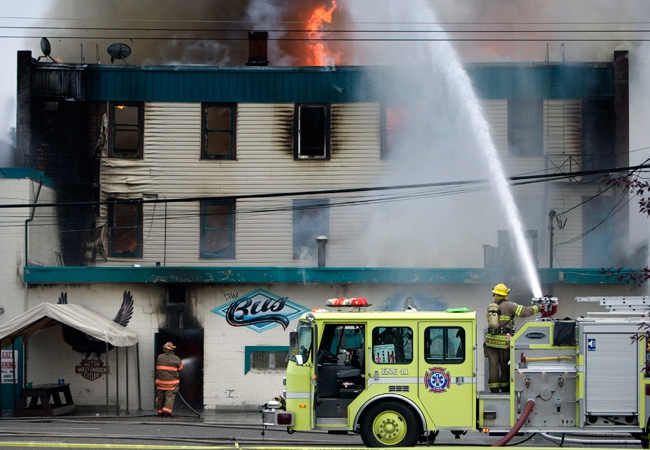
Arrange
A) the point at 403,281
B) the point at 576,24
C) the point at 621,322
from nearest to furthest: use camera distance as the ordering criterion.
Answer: the point at 621,322
the point at 403,281
the point at 576,24

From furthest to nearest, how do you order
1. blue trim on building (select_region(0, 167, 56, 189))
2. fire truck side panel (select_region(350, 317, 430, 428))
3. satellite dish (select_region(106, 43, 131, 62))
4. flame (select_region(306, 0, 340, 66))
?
flame (select_region(306, 0, 340, 66)) → satellite dish (select_region(106, 43, 131, 62)) → blue trim on building (select_region(0, 167, 56, 189)) → fire truck side panel (select_region(350, 317, 430, 428))

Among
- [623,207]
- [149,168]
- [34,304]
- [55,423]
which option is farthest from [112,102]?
[623,207]

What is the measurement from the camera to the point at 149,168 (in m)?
30.6

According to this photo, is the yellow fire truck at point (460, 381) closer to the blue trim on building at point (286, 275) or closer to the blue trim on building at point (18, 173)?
the blue trim on building at point (286, 275)

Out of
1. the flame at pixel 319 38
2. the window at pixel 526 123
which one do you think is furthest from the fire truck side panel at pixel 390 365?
the flame at pixel 319 38

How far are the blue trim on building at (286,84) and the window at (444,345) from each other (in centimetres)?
1671

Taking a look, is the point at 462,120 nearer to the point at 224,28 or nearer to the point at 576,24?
the point at 576,24

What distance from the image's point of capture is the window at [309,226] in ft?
100

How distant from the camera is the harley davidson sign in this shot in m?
A: 25.1

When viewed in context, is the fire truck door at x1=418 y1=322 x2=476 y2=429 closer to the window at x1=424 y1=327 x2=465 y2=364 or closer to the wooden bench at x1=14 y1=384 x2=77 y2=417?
the window at x1=424 y1=327 x2=465 y2=364

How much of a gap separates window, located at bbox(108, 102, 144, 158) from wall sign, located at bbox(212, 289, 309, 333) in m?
7.73

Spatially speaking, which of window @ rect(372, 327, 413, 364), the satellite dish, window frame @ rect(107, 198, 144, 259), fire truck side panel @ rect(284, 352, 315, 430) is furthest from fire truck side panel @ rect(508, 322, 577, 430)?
the satellite dish

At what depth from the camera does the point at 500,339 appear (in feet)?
48.3

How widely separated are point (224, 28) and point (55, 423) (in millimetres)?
23043
